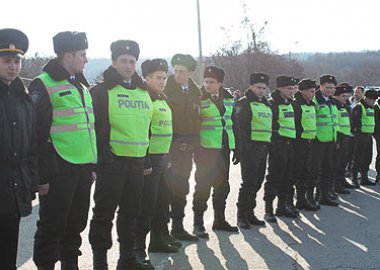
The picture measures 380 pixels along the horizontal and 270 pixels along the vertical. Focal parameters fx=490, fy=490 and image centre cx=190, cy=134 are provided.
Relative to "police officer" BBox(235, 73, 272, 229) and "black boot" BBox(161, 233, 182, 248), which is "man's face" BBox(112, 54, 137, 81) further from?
"police officer" BBox(235, 73, 272, 229)

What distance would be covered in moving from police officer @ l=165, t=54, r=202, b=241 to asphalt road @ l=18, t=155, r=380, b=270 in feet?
2.01

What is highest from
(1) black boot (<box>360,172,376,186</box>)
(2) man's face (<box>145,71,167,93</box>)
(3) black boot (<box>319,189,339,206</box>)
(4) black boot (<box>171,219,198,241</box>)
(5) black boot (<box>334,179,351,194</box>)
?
(2) man's face (<box>145,71,167,93</box>)

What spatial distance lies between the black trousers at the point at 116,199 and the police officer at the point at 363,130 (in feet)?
24.0

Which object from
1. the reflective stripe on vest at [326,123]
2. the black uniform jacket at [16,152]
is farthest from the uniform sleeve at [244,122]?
the black uniform jacket at [16,152]

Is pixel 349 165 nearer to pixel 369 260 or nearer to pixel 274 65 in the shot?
pixel 369 260

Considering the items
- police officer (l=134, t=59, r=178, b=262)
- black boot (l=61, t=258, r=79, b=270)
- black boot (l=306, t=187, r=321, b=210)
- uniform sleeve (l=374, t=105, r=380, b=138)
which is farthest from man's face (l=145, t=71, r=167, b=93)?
uniform sleeve (l=374, t=105, r=380, b=138)

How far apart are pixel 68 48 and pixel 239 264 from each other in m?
2.87

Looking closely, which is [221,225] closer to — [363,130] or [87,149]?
[87,149]

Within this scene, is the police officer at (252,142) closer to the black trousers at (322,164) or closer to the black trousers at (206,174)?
the black trousers at (206,174)

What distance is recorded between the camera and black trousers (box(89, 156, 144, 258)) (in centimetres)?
442

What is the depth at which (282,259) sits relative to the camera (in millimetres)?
5504

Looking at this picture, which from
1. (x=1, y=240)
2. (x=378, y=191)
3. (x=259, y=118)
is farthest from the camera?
(x=378, y=191)

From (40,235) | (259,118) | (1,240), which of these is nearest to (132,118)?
(40,235)

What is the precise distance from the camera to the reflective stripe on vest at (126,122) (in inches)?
176
